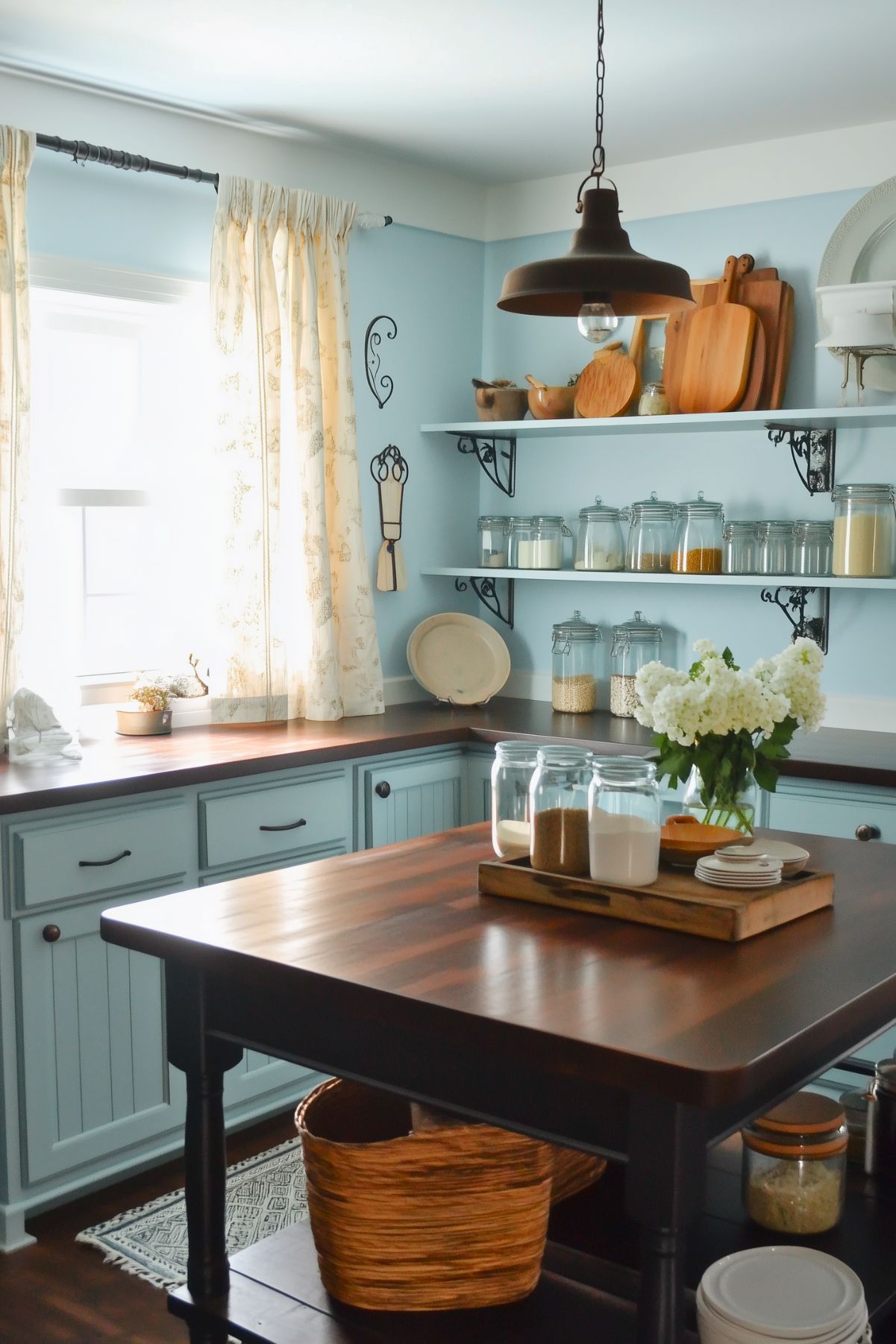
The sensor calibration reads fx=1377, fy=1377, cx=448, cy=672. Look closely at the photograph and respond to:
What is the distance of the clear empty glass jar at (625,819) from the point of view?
6.46 ft

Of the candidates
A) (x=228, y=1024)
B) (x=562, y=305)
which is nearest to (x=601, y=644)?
(x=562, y=305)

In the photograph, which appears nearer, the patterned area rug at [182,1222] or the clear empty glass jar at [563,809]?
the clear empty glass jar at [563,809]

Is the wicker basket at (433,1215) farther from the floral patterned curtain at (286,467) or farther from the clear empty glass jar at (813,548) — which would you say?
the clear empty glass jar at (813,548)

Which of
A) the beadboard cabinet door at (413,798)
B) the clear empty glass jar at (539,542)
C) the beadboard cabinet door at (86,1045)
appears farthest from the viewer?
the clear empty glass jar at (539,542)

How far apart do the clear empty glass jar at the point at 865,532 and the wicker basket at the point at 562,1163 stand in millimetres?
2020

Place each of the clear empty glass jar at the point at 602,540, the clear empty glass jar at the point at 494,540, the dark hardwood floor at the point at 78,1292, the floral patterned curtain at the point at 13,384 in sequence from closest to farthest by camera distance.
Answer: the dark hardwood floor at the point at 78,1292 < the floral patterned curtain at the point at 13,384 < the clear empty glass jar at the point at 602,540 < the clear empty glass jar at the point at 494,540

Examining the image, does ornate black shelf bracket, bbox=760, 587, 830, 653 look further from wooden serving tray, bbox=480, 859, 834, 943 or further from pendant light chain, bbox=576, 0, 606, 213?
wooden serving tray, bbox=480, 859, 834, 943

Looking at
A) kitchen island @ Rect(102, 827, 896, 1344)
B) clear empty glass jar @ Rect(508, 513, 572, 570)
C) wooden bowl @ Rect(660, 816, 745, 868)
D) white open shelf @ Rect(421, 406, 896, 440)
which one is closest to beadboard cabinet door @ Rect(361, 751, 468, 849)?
clear empty glass jar @ Rect(508, 513, 572, 570)

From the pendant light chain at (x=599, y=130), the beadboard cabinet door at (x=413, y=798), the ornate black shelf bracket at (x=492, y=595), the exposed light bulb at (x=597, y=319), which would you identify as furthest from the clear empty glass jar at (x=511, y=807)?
the ornate black shelf bracket at (x=492, y=595)

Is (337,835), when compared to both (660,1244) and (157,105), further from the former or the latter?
(660,1244)

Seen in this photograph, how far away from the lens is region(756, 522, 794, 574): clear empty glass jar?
393cm

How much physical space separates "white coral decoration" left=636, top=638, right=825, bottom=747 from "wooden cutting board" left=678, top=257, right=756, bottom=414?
1991 mm

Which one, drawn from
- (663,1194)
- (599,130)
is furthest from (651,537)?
(663,1194)

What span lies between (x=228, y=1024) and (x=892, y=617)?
2606 millimetres
